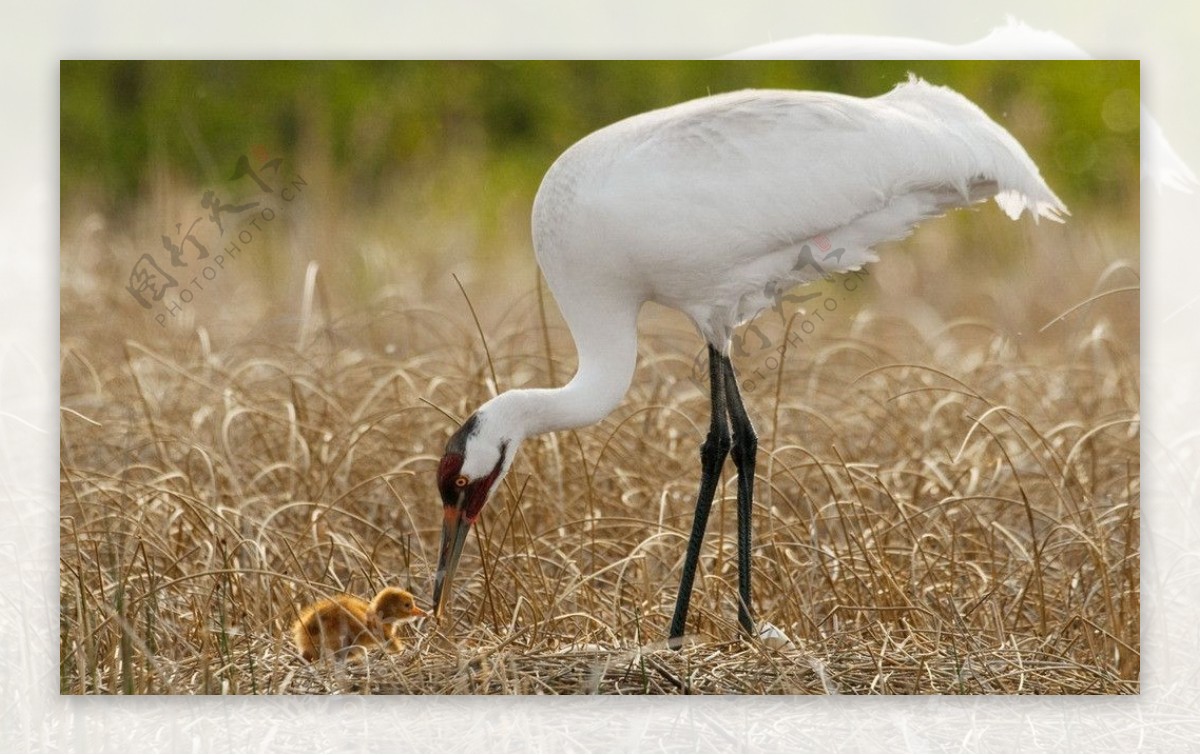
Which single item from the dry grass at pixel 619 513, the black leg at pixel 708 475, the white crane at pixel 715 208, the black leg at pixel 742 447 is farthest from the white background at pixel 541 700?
the black leg at pixel 742 447

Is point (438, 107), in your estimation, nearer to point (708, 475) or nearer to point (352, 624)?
point (708, 475)

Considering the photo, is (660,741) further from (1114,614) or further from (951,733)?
(1114,614)

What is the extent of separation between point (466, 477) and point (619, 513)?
731mm

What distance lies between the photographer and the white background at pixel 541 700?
4.25 m

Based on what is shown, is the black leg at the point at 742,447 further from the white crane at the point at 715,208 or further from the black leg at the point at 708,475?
the white crane at the point at 715,208

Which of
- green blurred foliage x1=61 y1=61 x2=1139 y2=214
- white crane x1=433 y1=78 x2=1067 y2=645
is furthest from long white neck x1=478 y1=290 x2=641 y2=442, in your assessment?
green blurred foliage x1=61 y1=61 x2=1139 y2=214


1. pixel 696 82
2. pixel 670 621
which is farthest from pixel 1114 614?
pixel 696 82

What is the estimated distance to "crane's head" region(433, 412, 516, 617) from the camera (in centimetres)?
427

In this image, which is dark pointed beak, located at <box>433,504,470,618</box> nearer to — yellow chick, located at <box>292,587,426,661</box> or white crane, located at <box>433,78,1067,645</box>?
white crane, located at <box>433,78,1067,645</box>

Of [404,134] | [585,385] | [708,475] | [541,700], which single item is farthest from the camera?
[404,134]

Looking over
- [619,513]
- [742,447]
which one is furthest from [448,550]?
[742,447]

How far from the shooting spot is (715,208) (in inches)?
168

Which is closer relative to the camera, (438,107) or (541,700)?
(541,700)

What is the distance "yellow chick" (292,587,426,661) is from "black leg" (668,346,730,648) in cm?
68
